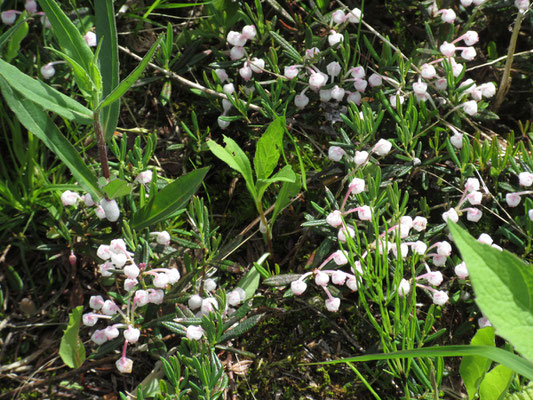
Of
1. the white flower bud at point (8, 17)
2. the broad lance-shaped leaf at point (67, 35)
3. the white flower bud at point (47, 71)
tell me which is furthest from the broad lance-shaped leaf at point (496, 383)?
the white flower bud at point (8, 17)

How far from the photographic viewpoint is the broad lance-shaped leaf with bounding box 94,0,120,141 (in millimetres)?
2238

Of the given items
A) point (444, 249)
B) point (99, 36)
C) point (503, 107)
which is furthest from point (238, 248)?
point (503, 107)

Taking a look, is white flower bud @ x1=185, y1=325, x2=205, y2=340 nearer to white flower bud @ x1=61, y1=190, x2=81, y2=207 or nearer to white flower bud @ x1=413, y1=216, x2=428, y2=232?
white flower bud @ x1=61, y1=190, x2=81, y2=207

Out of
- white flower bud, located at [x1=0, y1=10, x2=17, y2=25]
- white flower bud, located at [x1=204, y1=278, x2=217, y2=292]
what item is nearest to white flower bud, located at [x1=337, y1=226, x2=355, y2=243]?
white flower bud, located at [x1=204, y1=278, x2=217, y2=292]

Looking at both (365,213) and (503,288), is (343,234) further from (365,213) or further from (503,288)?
(503,288)

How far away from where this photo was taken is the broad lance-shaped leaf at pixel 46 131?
2133 mm

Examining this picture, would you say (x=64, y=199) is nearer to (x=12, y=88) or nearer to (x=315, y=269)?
(x=12, y=88)

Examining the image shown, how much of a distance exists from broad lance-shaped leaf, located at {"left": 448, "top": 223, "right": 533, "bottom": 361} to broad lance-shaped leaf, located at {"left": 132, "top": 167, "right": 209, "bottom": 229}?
3.80 ft

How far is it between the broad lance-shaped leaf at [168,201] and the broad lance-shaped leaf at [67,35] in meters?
0.52

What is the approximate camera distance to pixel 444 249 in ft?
7.53

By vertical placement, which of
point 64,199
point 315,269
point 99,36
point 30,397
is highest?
point 99,36

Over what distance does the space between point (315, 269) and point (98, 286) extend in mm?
966

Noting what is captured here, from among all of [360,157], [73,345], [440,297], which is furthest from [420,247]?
[73,345]

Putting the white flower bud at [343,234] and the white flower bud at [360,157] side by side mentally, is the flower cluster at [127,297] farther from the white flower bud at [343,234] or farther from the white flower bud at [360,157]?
the white flower bud at [360,157]
